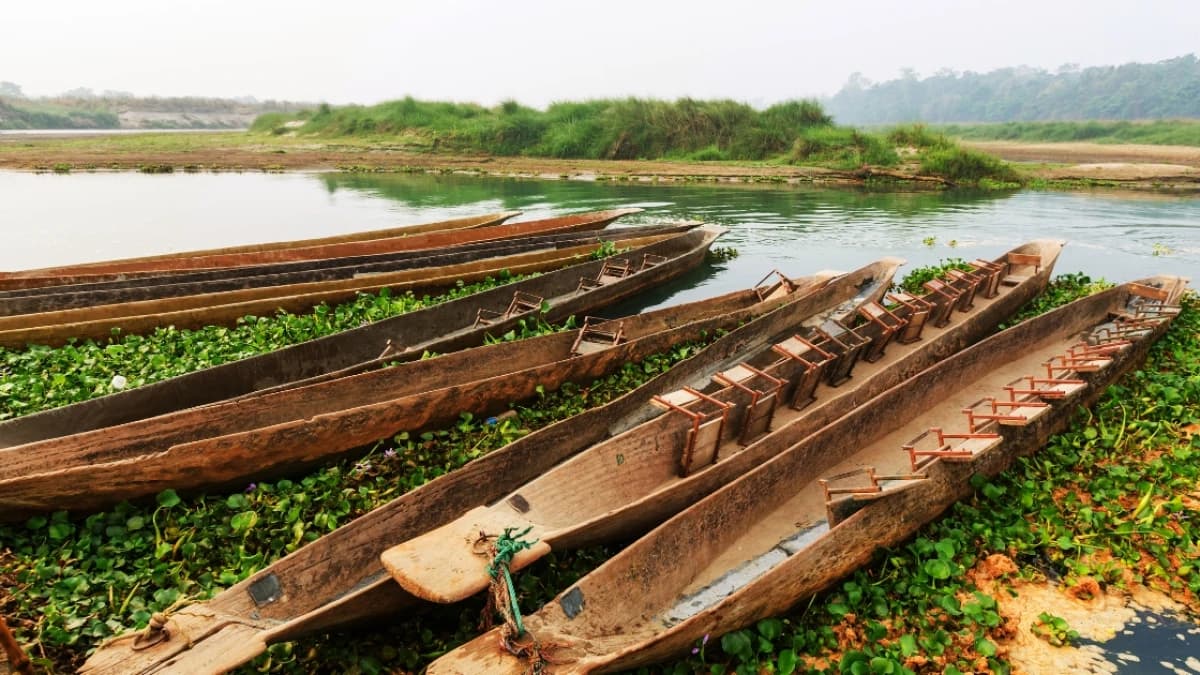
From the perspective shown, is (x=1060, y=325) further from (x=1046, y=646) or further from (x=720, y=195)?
(x=720, y=195)

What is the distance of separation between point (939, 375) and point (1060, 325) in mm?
3133

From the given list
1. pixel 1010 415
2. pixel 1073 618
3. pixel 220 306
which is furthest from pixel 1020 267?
pixel 220 306

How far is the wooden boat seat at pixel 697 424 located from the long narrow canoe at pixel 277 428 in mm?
1477

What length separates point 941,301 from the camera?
8.69m

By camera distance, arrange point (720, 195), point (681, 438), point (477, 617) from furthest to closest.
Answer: point (720, 195), point (681, 438), point (477, 617)

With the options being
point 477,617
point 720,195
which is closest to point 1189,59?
point 720,195

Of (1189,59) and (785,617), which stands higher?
(1189,59)

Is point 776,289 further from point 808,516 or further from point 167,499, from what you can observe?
point 167,499

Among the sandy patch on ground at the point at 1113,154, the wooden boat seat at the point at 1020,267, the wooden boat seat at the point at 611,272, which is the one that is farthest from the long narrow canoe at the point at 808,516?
the sandy patch on ground at the point at 1113,154

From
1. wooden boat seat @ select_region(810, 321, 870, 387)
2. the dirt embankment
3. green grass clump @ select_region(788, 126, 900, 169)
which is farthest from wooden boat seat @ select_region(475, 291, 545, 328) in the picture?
the dirt embankment

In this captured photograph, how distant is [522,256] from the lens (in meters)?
10.8

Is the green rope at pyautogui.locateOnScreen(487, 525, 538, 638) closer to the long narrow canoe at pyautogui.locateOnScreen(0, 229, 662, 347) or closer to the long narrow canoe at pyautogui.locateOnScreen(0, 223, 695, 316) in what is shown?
the long narrow canoe at pyautogui.locateOnScreen(0, 229, 662, 347)

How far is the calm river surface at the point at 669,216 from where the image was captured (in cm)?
1445

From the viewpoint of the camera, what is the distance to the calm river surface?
47.4 feet
